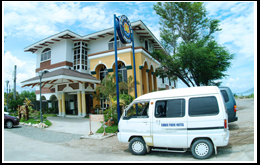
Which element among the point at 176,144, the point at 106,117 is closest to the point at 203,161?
the point at 176,144

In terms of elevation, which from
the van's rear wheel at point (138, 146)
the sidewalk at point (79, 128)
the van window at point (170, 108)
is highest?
the van window at point (170, 108)

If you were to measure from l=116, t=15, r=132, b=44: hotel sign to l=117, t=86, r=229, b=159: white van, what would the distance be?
573 centimetres

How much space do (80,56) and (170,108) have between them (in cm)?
1778

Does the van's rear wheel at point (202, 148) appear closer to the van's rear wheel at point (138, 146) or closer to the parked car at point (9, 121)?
the van's rear wheel at point (138, 146)

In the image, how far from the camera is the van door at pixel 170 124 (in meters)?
5.67

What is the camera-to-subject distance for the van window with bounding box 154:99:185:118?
5.79m

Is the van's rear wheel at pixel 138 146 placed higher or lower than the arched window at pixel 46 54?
lower

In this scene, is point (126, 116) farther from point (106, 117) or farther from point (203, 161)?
point (106, 117)

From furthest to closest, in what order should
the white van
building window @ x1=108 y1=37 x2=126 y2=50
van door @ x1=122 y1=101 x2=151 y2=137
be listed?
1. building window @ x1=108 y1=37 x2=126 y2=50
2. van door @ x1=122 y1=101 x2=151 y2=137
3. the white van

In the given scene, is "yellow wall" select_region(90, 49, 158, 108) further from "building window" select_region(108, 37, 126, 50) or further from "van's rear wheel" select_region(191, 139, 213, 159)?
"van's rear wheel" select_region(191, 139, 213, 159)

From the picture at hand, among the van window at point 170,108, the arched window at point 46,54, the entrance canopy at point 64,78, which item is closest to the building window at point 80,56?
the entrance canopy at point 64,78

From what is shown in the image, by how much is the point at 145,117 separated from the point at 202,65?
12599mm

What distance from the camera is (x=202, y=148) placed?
5.47 metres

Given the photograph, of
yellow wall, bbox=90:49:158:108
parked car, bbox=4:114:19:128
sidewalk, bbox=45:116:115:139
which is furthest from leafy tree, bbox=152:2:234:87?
parked car, bbox=4:114:19:128
